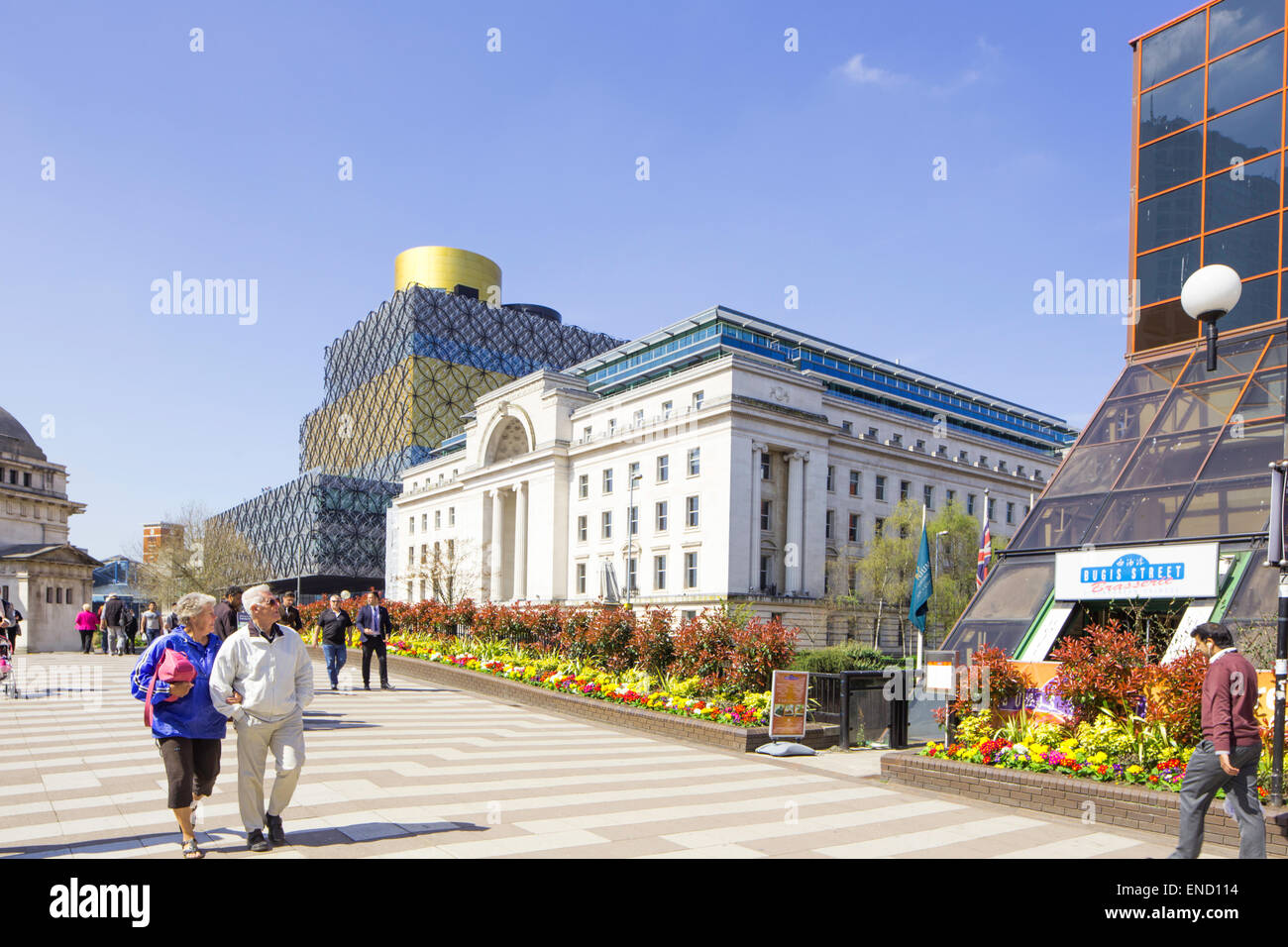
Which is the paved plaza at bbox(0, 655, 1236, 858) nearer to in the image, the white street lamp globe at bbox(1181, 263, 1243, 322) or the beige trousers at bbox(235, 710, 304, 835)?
the beige trousers at bbox(235, 710, 304, 835)

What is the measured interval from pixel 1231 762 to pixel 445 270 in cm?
14840

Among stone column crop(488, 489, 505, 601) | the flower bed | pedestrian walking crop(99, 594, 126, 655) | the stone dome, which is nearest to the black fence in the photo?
the flower bed

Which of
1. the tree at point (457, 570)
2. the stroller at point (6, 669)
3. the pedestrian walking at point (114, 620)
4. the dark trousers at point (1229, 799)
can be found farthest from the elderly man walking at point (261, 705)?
the tree at point (457, 570)

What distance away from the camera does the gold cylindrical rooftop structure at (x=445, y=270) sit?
147625 millimetres

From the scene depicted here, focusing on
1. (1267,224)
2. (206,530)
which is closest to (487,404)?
(206,530)

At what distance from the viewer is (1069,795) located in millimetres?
10109

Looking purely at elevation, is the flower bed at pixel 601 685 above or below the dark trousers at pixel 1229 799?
below

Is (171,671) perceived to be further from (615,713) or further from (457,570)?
(457,570)

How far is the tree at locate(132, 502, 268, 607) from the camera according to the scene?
64.1 meters

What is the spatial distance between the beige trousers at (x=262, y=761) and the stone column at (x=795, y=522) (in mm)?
57492

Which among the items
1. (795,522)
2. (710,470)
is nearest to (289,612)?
(710,470)

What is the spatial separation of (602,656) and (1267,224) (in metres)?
16.1

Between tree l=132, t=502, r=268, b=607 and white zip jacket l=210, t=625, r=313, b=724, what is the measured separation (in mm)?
60344

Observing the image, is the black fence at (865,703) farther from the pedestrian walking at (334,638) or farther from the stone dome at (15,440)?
the stone dome at (15,440)
